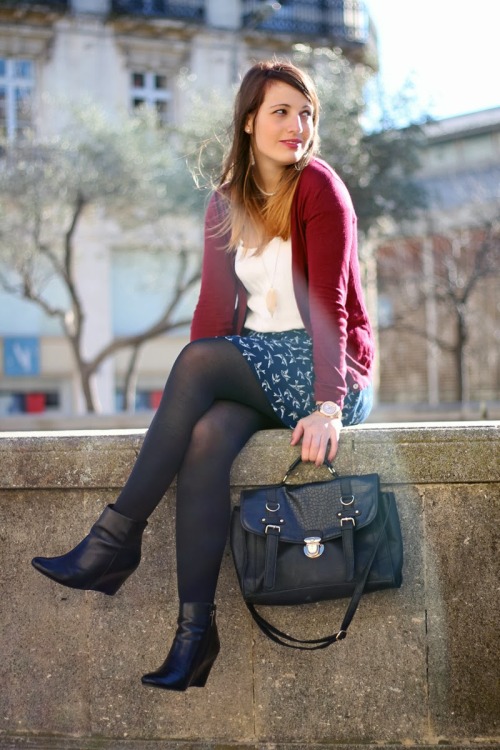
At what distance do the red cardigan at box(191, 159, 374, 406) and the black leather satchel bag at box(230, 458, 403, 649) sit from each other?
1.07ft

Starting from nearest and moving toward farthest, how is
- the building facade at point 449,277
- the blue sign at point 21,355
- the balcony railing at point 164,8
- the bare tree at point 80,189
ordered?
the bare tree at point 80,189 → the building facade at point 449,277 → the blue sign at point 21,355 → the balcony railing at point 164,8

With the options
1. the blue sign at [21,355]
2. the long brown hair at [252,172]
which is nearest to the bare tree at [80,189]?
the blue sign at [21,355]

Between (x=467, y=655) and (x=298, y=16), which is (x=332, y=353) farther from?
(x=298, y=16)

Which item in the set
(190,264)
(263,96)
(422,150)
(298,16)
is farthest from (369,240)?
(263,96)

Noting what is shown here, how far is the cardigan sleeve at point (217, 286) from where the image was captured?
3.57 metres

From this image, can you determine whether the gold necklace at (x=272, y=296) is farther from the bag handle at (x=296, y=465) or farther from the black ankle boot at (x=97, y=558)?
the black ankle boot at (x=97, y=558)

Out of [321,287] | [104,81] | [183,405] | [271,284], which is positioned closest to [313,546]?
[183,405]

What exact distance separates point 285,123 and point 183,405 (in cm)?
106

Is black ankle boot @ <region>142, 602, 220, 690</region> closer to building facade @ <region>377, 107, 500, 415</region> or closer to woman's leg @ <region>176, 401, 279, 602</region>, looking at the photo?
woman's leg @ <region>176, 401, 279, 602</region>

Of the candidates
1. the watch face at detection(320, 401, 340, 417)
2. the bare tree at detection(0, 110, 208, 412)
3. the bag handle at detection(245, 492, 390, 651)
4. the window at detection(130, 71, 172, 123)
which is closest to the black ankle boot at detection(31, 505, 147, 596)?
the bag handle at detection(245, 492, 390, 651)

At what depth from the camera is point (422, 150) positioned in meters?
16.6

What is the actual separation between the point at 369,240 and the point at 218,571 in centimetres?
1431

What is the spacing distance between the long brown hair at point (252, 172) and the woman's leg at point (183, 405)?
47 cm

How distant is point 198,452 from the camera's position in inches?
121
